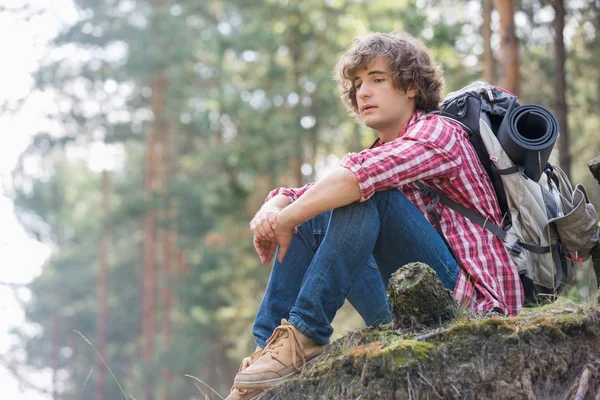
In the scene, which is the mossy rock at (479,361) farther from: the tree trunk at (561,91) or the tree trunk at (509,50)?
the tree trunk at (509,50)

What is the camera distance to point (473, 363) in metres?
2.32

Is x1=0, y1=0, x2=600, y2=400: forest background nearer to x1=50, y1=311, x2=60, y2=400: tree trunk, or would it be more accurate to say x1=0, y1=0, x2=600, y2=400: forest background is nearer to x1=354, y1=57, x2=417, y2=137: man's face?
x1=50, y1=311, x2=60, y2=400: tree trunk

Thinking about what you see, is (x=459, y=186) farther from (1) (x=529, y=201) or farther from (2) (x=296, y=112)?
(2) (x=296, y=112)

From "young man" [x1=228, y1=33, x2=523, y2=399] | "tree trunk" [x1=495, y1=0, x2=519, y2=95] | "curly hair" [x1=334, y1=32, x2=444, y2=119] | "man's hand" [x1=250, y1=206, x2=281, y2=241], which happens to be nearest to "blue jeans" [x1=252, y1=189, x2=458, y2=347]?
"young man" [x1=228, y1=33, x2=523, y2=399]

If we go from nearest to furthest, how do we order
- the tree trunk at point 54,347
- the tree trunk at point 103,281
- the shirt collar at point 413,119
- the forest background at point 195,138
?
the shirt collar at point 413,119 < the forest background at point 195,138 < the tree trunk at point 103,281 < the tree trunk at point 54,347

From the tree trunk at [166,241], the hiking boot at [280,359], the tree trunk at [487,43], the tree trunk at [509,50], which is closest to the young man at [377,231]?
the hiking boot at [280,359]

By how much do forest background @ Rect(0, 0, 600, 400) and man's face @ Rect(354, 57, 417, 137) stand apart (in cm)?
527

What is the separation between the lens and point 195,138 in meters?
22.6

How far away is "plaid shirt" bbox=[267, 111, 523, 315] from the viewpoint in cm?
267

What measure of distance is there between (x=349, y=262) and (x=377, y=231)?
17 cm

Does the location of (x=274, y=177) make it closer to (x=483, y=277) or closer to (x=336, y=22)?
(x=336, y=22)

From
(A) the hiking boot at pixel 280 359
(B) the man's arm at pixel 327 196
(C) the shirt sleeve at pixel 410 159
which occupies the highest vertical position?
(C) the shirt sleeve at pixel 410 159

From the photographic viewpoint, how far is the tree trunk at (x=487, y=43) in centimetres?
1013

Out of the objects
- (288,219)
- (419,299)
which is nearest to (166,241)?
(288,219)
